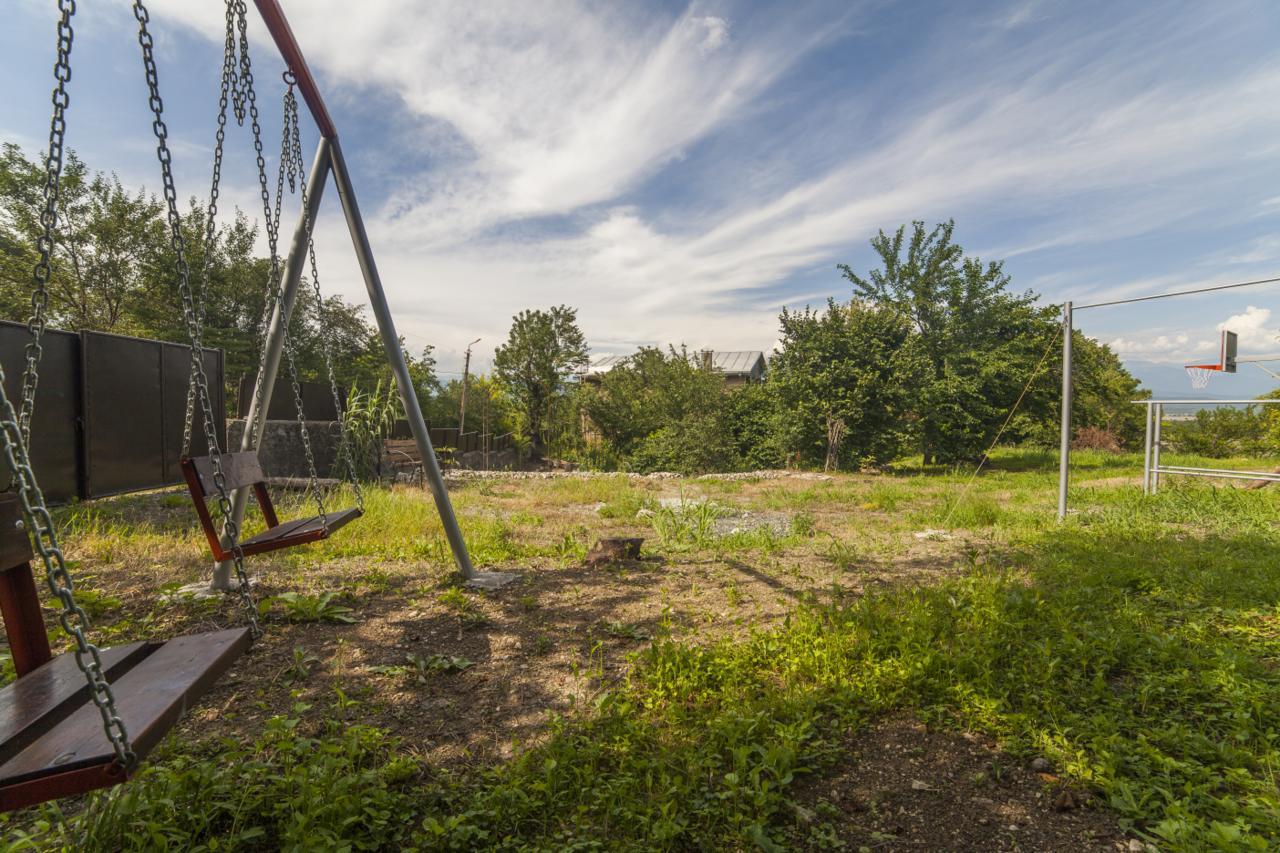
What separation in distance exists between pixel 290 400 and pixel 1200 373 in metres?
14.4

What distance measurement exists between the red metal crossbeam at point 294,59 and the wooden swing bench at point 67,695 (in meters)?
2.63

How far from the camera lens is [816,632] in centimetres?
322

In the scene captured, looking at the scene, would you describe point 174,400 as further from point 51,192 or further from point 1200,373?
point 1200,373

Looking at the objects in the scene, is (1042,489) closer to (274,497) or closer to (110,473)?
(274,497)

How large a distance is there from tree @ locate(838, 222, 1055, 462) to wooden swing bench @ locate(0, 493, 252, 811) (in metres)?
16.0

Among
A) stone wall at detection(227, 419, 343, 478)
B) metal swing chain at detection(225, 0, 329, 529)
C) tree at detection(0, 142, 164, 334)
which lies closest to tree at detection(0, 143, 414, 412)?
tree at detection(0, 142, 164, 334)

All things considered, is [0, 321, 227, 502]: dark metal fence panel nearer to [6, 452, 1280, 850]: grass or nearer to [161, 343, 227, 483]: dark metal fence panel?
[161, 343, 227, 483]: dark metal fence panel

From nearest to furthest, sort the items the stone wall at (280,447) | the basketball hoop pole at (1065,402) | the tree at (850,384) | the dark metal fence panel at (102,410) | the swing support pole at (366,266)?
the swing support pole at (366,266) → the dark metal fence panel at (102,410) → the basketball hoop pole at (1065,402) → the stone wall at (280,447) → the tree at (850,384)

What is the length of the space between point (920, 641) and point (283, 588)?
4062 millimetres

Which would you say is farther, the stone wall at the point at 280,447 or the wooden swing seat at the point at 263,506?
the stone wall at the point at 280,447

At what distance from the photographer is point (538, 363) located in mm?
21797

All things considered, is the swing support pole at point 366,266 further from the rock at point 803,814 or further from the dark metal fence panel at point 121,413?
the dark metal fence panel at point 121,413

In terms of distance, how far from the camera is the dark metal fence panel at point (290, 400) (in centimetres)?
1019

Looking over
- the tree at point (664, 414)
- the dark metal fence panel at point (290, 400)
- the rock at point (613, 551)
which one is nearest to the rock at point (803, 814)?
the rock at point (613, 551)
